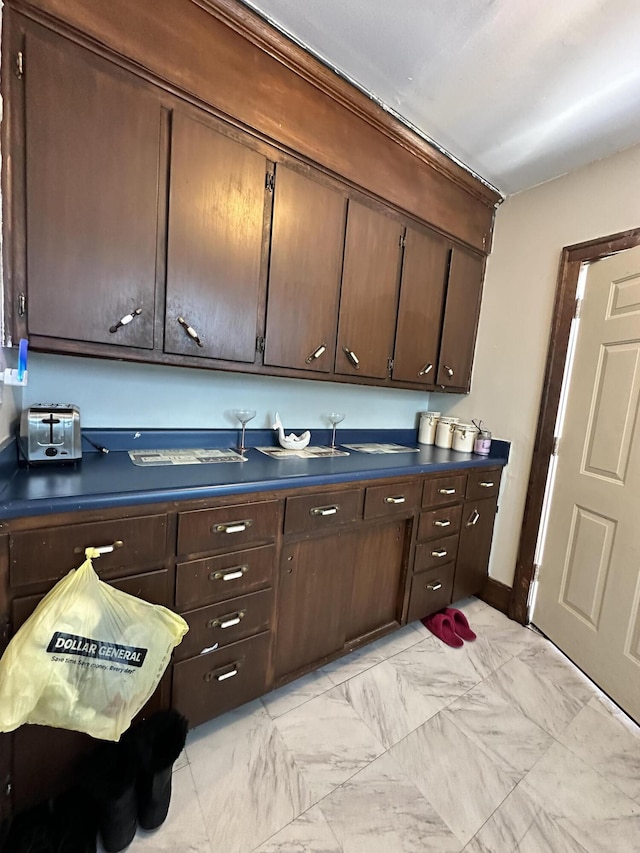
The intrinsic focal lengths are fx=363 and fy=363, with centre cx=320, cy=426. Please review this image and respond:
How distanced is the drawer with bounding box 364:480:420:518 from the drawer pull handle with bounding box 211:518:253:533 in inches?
22.3

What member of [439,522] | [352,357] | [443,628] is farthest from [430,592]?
[352,357]

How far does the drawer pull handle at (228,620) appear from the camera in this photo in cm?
Answer: 125

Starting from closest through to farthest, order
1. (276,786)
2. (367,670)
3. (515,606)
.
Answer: (276,786), (367,670), (515,606)

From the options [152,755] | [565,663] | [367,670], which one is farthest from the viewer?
[565,663]

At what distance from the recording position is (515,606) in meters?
2.16

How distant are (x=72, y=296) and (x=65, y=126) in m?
0.48

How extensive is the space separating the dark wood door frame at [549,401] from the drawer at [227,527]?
5.20ft

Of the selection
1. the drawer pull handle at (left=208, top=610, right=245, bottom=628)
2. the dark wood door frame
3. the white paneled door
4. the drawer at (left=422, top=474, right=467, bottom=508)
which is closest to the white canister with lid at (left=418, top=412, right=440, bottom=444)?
the drawer at (left=422, top=474, right=467, bottom=508)

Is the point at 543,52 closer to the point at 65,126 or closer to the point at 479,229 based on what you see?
the point at 479,229

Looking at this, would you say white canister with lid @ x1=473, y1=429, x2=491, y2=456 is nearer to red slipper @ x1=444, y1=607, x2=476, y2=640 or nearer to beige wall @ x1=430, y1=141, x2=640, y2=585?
beige wall @ x1=430, y1=141, x2=640, y2=585

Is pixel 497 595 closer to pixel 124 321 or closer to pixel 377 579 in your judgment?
pixel 377 579

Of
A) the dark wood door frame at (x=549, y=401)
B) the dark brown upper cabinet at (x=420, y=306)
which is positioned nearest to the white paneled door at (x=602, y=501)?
the dark wood door frame at (x=549, y=401)

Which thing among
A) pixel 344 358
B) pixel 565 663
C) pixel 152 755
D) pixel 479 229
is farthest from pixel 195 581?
pixel 479 229

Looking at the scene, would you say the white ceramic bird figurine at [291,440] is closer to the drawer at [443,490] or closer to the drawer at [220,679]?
the drawer at [443,490]
